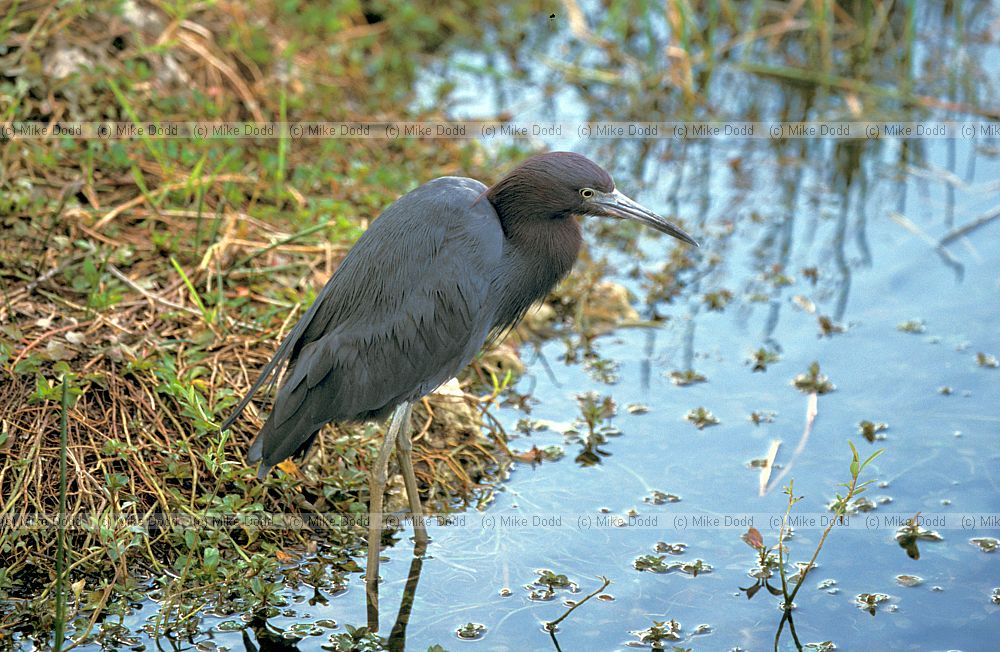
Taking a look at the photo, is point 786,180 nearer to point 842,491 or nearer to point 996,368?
point 996,368

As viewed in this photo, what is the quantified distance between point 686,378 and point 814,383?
0.56 metres

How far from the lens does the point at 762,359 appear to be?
5.18m

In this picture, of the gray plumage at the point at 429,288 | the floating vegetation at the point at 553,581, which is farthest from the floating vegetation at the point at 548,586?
the gray plumage at the point at 429,288

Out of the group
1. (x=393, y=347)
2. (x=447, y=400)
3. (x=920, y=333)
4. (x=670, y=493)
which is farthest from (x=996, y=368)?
(x=393, y=347)

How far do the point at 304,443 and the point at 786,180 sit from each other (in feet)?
13.1

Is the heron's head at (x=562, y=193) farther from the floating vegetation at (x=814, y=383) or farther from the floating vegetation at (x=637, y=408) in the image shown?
the floating vegetation at (x=814, y=383)

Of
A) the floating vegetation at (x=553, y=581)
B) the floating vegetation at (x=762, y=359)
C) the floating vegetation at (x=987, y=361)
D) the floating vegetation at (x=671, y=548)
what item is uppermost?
the floating vegetation at (x=987, y=361)

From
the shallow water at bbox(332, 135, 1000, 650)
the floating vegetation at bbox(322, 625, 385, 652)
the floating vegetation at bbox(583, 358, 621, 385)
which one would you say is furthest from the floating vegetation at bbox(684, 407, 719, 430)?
the floating vegetation at bbox(322, 625, 385, 652)

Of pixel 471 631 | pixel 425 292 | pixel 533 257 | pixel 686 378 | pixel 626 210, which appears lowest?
pixel 471 631

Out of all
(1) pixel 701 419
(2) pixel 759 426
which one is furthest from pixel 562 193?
(2) pixel 759 426

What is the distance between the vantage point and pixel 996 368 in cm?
506

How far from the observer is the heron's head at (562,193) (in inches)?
151

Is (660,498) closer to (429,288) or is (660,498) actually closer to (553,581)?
(553,581)

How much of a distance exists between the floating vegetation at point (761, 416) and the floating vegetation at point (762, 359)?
1.20 feet
